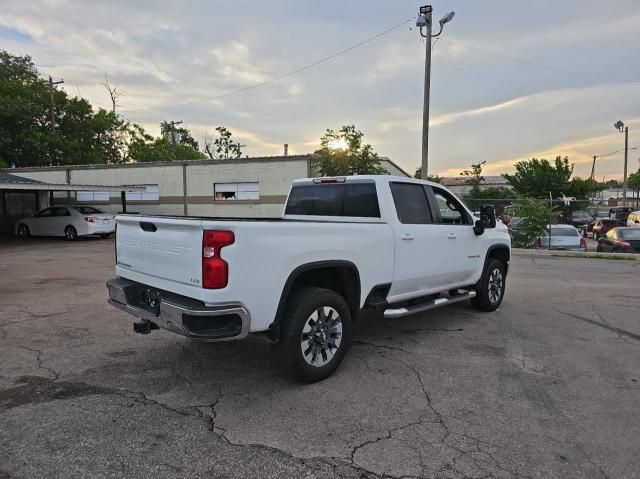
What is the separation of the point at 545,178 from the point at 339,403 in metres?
42.0

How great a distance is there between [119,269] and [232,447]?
7.65ft

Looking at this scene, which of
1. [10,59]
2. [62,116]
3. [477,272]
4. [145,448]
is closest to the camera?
[145,448]

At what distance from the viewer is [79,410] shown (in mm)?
3535

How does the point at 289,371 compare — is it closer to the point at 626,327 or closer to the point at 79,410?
the point at 79,410

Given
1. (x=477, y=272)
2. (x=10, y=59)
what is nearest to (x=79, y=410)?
(x=477, y=272)

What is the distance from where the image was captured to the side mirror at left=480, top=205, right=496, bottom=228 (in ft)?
20.5

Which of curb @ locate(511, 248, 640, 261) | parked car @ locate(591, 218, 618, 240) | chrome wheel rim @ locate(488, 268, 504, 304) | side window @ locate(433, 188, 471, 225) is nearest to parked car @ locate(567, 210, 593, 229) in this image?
Answer: parked car @ locate(591, 218, 618, 240)

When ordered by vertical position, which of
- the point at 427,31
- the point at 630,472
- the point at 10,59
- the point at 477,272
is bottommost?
the point at 630,472

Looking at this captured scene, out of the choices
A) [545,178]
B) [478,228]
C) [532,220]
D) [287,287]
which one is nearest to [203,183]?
[532,220]

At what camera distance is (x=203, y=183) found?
2334 cm

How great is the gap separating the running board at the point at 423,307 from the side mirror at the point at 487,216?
98cm

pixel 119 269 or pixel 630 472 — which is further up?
pixel 119 269

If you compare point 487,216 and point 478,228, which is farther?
point 487,216

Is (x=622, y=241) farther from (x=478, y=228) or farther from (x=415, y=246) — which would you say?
(x=415, y=246)
